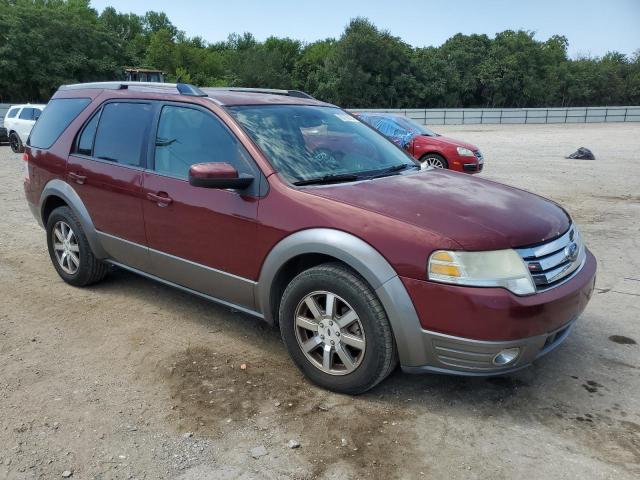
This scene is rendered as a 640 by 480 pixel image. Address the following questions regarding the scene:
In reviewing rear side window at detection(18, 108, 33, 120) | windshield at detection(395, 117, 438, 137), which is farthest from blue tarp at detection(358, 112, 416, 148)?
rear side window at detection(18, 108, 33, 120)

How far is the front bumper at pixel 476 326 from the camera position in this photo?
110 inches

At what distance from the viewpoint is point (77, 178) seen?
4711 millimetres

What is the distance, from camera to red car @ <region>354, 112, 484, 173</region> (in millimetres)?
11680

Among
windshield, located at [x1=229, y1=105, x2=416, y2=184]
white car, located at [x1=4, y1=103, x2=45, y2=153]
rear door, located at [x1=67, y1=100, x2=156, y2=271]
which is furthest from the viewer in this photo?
white car, located at [x1=4, y1=103, x2=45, y2=153]

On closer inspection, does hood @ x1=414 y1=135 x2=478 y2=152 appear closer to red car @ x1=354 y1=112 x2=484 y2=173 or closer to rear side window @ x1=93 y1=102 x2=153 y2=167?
red car @ x1=354 y1=112 x2=484 y2=173

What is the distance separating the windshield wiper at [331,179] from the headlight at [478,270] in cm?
99

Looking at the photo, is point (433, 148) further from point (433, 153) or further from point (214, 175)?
point (214, 175)

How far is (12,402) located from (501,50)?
74.6 meters

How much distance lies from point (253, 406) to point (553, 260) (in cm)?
189

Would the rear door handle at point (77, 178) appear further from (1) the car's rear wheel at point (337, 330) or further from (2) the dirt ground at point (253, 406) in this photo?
(1) the car's rear wheel at point (337, 330)

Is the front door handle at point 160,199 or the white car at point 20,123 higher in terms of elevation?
the front door handle at point 160,199

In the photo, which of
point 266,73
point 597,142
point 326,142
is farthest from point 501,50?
point 326,142

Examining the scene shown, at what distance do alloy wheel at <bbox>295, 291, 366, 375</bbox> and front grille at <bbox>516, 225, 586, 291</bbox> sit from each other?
0.98m

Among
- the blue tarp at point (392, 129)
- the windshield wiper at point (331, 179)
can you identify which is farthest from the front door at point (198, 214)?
the blue tarp at point (392, 129)
